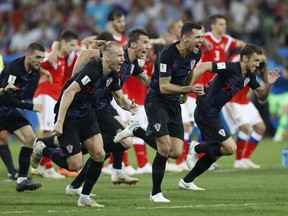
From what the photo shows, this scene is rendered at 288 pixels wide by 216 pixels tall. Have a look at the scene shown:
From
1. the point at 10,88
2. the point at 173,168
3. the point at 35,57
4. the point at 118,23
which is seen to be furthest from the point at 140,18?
the point at 10,88

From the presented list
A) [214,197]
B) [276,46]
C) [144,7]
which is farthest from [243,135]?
[144,7]

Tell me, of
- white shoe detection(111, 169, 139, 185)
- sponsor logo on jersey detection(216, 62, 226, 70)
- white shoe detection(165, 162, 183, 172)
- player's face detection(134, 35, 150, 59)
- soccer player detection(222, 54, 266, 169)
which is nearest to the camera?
sponsor logo on jersey detection(216, 62, 226, 70)

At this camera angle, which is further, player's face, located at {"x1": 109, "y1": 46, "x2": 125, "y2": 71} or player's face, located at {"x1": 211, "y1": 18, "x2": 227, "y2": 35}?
player's face, located at {"x1": 211, "y1": 18, "x2": 227, "y2": 35}

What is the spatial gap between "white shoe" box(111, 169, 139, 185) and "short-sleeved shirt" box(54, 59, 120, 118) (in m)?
1.96

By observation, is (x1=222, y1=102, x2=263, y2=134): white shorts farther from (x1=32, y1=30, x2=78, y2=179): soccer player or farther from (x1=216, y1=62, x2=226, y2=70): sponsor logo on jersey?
(x1=216, y1=62, x2=226, y2=70): sponsor logo on jersey

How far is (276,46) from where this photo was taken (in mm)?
25984

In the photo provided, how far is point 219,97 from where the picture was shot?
13719mm

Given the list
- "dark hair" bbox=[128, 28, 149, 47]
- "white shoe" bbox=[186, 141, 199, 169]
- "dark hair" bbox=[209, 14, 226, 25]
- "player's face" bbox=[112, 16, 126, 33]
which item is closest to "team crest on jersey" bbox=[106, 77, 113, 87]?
"dark hair" bbox=[128, 28, 149, 47]

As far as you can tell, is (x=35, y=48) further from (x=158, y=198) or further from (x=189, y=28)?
(x=158, y=198)

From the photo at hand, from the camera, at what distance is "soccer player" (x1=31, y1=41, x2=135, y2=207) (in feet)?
38.0

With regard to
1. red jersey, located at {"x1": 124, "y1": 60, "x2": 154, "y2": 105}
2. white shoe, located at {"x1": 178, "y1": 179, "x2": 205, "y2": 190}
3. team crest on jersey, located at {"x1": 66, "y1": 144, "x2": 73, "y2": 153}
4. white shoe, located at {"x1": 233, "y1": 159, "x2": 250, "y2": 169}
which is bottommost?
white shoe, located at {"x1": 233, "y1": 159, "x2": 250, "y2": 169}

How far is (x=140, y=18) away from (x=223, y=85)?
44.4ft

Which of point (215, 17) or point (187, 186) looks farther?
point (215, 17)

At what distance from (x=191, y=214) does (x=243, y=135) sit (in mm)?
7020
